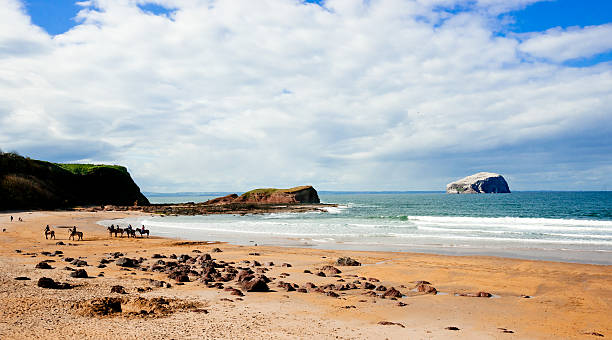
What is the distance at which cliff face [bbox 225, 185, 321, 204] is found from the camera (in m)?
97.2

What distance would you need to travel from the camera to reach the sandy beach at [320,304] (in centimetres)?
802

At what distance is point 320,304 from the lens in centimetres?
1066

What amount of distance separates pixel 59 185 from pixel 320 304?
8147cm

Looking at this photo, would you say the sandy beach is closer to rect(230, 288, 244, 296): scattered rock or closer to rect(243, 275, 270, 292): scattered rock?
rect(230, 288, 244, 296): scattered rock

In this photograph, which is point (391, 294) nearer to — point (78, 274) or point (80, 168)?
point (78, 274)

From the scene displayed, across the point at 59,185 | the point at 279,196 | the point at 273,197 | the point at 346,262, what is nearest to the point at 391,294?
the point at 346,262

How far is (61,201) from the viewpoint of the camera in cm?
6875

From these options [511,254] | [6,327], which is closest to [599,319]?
[511,254]

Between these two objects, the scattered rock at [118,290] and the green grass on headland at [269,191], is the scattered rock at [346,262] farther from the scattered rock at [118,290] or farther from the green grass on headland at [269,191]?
the green grass on headland at [269,191]

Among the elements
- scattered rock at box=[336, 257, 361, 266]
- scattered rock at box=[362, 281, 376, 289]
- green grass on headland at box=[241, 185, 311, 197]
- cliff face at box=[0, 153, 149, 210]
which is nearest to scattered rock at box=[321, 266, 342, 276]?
scattered rock at box=[336, 257, 361, 266]

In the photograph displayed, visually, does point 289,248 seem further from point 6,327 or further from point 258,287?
point 6,327

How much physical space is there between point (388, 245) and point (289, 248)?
702cm

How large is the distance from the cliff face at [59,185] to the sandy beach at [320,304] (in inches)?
2125

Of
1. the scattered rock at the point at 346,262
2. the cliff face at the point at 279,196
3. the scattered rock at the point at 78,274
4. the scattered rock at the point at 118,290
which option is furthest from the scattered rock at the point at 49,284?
the cliff face at the point at 279,196
